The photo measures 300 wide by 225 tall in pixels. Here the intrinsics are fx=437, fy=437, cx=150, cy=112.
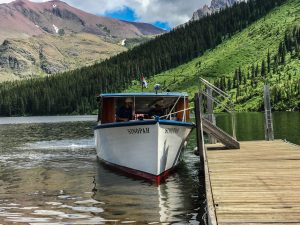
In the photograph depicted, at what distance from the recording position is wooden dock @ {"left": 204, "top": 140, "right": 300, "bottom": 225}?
11078mm

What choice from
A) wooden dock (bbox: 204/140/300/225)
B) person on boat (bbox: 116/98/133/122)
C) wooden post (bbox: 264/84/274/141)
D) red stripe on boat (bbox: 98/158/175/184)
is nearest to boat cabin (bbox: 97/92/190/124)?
person on boat (bbox: 116/98/133/122)

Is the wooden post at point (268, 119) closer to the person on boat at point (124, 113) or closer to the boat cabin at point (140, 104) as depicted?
the boat cabin at point (140, 104)

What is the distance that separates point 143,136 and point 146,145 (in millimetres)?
520

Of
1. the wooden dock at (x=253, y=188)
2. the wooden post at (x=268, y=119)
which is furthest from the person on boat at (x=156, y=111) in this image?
the wooden post at (x=268, y=119)

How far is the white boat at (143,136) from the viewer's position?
78.0ft

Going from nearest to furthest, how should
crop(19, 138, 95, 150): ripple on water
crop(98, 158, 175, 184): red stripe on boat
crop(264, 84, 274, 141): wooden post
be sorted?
1. crop(98, 158, 175, 184): red stripe on boat
2. crop(264, 84, 274, 141): wooden post
3. crop(19, 138, 95, 150): ripple on water

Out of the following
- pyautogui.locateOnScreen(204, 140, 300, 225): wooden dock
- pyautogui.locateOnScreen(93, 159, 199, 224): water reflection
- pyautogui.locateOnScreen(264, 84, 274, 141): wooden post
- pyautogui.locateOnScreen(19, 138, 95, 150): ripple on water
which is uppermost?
pyautogui.locateOnScreen(264, 84, 274, 141): wooden post

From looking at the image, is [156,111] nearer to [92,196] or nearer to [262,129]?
[92,196]

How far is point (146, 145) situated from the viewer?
23953mm

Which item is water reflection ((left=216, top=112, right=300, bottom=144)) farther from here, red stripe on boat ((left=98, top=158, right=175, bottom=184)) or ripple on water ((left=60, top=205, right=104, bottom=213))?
ripple on water ((left=60, top=205, right=104, bottom=213))

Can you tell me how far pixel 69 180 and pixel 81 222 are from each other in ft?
34.6

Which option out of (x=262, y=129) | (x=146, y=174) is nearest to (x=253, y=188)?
(x=146, y=174)

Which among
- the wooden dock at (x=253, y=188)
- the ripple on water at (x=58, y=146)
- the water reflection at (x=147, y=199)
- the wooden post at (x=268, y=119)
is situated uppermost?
the wooden post at (x=268, y=119)

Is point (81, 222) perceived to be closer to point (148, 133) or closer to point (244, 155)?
point (148, 133)
